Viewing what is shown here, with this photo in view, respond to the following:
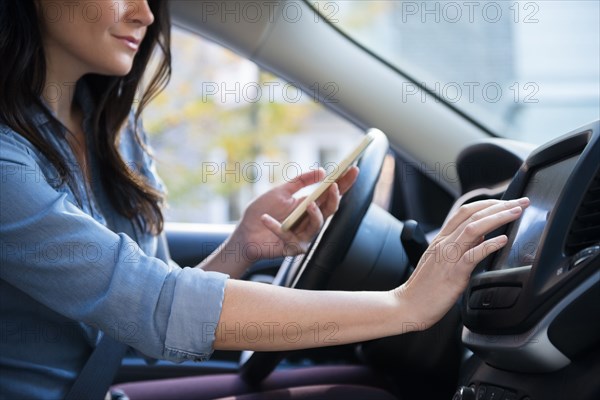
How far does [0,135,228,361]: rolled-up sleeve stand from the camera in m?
0.92

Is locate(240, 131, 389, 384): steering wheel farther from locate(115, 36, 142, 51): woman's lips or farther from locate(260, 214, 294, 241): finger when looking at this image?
locate(115, 36, 142, 51): woman's lips

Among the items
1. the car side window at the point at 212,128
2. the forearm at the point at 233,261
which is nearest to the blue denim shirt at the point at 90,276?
the forearm at the point at 233,261

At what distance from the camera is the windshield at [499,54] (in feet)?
5.29

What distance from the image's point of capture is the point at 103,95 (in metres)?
1.43

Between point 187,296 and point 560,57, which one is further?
point 560,57

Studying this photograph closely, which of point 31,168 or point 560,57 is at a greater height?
point 31,168

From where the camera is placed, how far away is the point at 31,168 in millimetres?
1017

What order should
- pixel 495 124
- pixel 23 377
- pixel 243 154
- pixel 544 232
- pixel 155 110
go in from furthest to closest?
pixel 243 154, pixel 155 110, pixel 495 124, pixel 23 377, pixel 544 232

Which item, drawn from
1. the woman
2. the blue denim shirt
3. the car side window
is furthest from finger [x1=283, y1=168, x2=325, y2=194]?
the car side window

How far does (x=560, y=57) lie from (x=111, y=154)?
3.14m

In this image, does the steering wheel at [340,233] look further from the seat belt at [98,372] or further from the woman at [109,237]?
the seat belt at [98,372]

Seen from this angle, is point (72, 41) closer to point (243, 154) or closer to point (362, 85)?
point (362, 85)

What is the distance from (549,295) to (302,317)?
0.87 ft

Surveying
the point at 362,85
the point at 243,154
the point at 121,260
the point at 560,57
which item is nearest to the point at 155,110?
the point at 243,154
